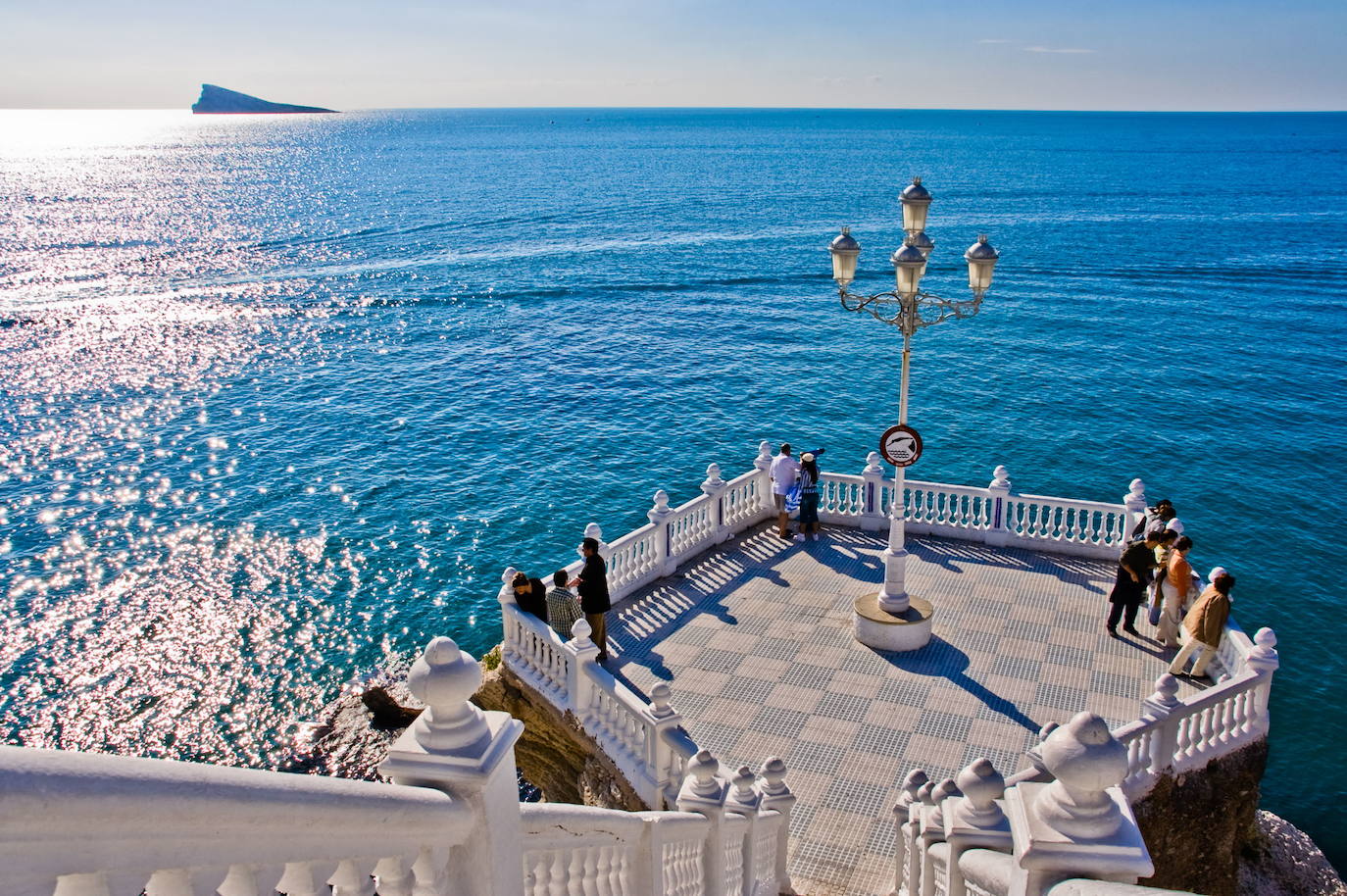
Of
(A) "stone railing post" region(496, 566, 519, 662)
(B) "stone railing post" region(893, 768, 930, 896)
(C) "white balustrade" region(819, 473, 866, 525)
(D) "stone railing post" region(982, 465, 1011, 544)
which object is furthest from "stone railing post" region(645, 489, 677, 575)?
(B) "stone railing post" region(893, 768, 930, 896)

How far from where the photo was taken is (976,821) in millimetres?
5867

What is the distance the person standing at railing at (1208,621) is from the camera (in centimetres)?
1146

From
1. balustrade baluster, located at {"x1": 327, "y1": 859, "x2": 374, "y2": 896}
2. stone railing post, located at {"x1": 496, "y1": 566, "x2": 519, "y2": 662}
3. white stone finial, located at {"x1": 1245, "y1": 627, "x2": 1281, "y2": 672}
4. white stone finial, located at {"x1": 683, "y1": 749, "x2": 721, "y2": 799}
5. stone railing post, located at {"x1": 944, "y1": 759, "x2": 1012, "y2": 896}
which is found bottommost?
stone railing post, located at {"x1": 496, "y1": 566, "x2": 519, "y2": 662}

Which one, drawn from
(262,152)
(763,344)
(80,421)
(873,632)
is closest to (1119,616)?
(873,632)

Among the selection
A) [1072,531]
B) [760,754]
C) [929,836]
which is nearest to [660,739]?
[760,754]

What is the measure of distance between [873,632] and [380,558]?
15689 mm

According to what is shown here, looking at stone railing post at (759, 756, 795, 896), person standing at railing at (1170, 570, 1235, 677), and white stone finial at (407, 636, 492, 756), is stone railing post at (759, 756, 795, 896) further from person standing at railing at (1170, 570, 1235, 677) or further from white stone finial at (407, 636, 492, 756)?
white stone finial at (407, 636, 492, 756)

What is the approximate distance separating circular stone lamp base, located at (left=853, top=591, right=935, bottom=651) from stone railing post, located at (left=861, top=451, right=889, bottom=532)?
3.18m

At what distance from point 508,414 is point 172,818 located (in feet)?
108

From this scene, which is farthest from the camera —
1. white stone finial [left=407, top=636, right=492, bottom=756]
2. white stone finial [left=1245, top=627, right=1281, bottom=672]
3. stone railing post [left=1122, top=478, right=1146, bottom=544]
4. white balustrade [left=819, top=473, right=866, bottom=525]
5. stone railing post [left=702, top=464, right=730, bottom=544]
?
white balustrade [left=819, top=473, right=866, bottom=525]

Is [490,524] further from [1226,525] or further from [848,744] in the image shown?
[1226,525]

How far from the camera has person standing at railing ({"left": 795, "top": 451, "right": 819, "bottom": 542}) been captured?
52.6 ft

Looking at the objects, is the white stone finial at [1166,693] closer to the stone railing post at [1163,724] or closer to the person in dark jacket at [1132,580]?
the stone railing post at [1163,724]

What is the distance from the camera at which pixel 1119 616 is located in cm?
1324
